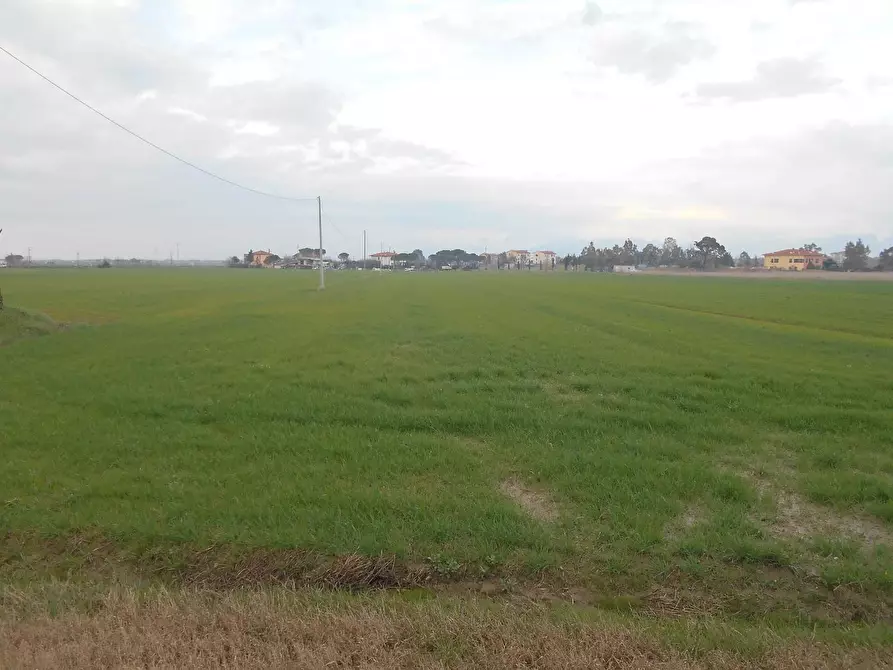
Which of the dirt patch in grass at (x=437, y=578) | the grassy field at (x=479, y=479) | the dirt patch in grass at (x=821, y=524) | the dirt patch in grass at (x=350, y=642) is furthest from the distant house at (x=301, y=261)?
the dirt patch in grass at (x=350, y=642)

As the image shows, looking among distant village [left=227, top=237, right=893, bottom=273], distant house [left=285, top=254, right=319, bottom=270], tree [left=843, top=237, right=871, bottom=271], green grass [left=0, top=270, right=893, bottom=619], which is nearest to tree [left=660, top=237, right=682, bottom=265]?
distant village [left=227, top=237, right=893, bottom=273]

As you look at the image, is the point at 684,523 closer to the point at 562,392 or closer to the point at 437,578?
the point at 437,578

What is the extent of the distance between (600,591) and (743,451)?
4.12 meters

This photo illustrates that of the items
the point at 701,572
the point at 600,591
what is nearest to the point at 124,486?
the point at 600,591

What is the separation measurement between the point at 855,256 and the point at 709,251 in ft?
105

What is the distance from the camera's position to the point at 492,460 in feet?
24.6

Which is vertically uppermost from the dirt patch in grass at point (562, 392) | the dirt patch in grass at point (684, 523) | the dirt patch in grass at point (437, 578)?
the dirt patch in grass at point (562, 392)

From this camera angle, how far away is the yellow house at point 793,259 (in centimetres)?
14059

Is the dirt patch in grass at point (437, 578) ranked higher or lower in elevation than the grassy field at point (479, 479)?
lower

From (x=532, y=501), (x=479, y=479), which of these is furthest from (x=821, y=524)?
(x=479, y=479)

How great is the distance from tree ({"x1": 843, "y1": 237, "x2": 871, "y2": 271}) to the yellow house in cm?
655

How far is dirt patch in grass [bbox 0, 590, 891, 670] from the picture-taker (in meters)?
3.58

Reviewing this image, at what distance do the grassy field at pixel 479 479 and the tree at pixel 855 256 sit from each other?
135 metres

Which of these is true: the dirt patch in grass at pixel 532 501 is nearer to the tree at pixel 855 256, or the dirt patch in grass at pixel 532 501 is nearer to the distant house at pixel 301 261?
the tree at pixel 855 256
